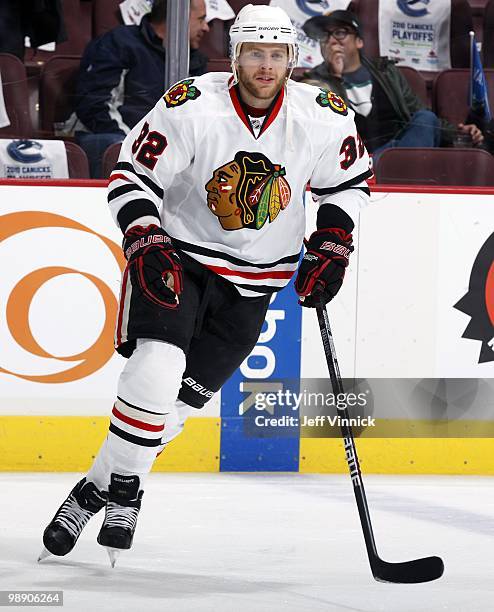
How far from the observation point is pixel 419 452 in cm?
356

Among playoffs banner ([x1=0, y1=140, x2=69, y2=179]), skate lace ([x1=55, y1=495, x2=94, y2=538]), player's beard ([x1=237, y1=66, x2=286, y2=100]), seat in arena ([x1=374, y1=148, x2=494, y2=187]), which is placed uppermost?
player's beard ([x1=237, y1=66, x2=286, y2=100])

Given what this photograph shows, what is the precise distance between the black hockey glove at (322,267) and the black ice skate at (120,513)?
52 centimetres

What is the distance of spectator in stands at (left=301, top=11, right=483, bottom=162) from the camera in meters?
3.68

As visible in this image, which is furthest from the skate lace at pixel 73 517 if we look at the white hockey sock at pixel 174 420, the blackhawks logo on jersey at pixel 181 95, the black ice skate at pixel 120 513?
the blackhawks logo on jersey at pixel 181 95

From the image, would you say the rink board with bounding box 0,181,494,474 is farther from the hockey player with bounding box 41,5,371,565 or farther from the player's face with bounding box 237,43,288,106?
the player's face with bounding box 237,43,288,106

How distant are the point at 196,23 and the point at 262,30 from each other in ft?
3.85

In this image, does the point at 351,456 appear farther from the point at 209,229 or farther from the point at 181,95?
the point at 181,95

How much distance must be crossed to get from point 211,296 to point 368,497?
0.99 meters

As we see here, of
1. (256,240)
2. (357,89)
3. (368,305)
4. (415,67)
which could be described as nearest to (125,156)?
(256,240)

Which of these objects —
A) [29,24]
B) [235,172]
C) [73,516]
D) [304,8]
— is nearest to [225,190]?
[235,172]

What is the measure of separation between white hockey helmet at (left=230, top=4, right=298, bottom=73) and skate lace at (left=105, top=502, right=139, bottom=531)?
0.93 metres

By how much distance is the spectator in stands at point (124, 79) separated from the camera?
352cm

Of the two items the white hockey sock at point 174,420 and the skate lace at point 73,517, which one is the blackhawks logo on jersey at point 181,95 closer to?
the white hockey sock at point 174,420

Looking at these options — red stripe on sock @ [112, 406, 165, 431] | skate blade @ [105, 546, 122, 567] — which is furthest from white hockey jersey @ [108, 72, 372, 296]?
skate blade @ [105, 546, 122, 567]
